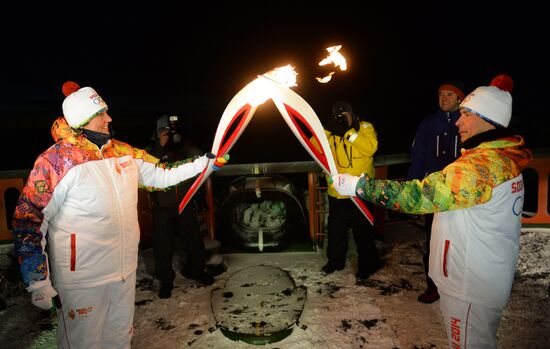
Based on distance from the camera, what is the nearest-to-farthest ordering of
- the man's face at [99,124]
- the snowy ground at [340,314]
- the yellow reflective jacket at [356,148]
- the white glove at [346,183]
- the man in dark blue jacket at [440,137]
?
1. the white glove at [346,183]
2. the man's face at [99,124]
3. the snowy ground at [340,314]
4. the man in dark blue jacket at [440,137]
5. the yellow reflective jacket at [356,148]

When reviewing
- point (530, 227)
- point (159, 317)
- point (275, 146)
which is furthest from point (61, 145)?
point (275, 146)

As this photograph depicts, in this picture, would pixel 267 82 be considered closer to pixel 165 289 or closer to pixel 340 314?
pixel 340 314

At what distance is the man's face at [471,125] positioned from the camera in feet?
7.01

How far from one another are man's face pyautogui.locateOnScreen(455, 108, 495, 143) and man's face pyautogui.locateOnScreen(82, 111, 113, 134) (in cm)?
241

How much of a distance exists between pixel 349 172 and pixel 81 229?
306 centimetres

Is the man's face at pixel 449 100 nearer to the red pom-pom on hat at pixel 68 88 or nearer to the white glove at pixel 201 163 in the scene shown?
the white glove at pixel 201 163

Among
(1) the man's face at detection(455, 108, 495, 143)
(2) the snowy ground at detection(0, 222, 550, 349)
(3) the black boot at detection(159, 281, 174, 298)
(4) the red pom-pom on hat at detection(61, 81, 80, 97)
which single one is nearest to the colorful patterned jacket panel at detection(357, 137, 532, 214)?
(1) the man's face at detection(455, 108, 495, 143)

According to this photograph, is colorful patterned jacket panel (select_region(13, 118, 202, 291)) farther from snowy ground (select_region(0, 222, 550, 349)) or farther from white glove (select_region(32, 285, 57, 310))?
snowy ground (select_region(0, 222, 550, 349))

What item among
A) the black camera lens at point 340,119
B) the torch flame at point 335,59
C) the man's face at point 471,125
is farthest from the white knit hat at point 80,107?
the black camera lens at point 340,119

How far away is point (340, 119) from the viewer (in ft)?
14.4

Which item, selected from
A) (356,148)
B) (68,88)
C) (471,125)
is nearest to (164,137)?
(68,88)

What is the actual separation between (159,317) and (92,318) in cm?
154

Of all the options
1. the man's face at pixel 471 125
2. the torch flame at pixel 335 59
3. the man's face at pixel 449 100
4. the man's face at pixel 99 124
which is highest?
the torch flame at pixel 335 59

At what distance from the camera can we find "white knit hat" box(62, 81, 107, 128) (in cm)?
240
